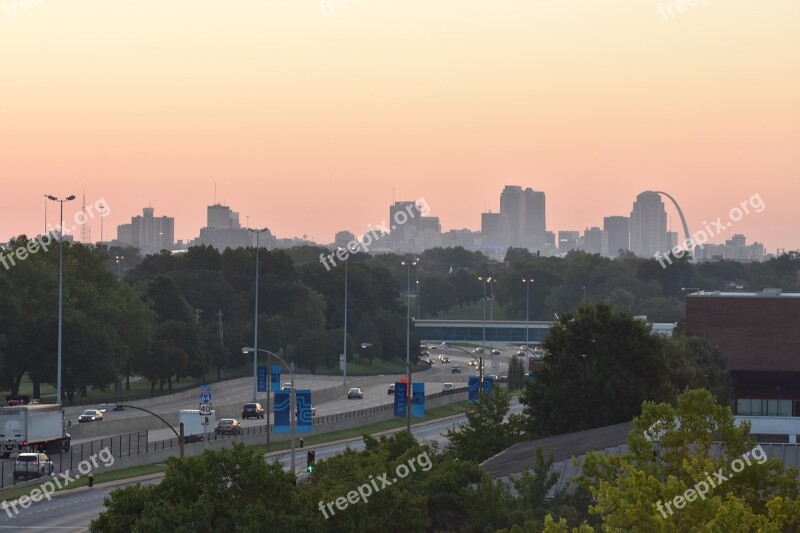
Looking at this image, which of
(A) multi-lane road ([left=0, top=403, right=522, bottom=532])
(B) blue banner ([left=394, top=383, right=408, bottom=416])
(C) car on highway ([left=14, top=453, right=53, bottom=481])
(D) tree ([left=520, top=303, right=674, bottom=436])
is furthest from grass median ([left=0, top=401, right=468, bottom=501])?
(D) tree ([left=520, top=303, right=674, bottom=436])

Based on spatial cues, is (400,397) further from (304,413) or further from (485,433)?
(485,433)

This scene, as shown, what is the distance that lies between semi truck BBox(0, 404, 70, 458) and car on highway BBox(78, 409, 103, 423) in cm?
1408

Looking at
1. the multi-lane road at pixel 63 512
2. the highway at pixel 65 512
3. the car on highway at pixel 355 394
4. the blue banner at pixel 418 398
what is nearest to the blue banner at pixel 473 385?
the blue banner at pixel 418 398

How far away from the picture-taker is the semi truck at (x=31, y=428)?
244 feet

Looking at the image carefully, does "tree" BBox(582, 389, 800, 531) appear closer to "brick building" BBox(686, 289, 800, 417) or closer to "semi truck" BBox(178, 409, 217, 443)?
"semi truck" BBox(178, 409, 217, 443)

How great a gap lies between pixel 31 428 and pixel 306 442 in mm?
18800

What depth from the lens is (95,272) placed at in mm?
117812

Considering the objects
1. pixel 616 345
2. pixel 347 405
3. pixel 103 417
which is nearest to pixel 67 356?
pixel 103 417

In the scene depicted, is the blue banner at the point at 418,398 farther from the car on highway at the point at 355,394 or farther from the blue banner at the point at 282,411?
the car on highway at the point at 355,394

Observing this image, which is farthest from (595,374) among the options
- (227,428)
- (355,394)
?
(355,394)

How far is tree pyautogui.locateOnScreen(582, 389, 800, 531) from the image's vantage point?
21844mm

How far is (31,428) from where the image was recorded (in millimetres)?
74938

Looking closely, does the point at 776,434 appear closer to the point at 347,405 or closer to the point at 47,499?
the point at 47,499

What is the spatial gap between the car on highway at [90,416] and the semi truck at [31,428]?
14076 mm
